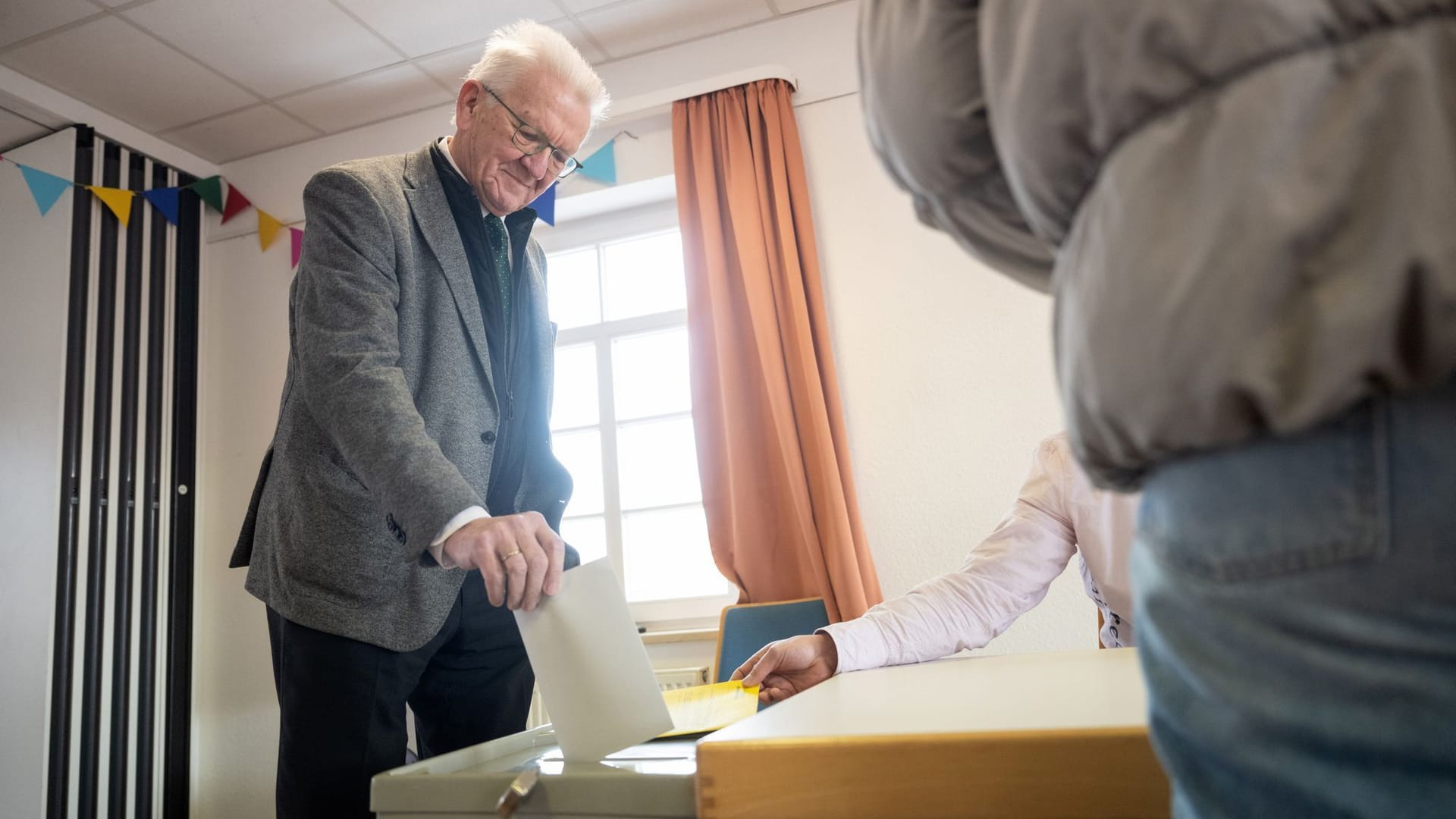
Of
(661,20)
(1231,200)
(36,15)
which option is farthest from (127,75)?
(1231,200)

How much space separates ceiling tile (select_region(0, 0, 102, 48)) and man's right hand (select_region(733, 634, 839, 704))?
9.52 ft

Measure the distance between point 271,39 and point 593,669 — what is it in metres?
2.92

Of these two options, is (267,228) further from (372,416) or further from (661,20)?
(372,416)

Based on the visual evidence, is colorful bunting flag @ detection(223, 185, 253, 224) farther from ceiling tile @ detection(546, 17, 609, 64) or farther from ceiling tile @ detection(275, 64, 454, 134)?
ceiling tile @ detection(546, 17, 609, 64)

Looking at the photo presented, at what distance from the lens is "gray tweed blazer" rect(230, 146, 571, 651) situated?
1103 mm

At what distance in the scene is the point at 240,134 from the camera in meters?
3.57

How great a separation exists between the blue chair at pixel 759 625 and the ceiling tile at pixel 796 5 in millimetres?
1868

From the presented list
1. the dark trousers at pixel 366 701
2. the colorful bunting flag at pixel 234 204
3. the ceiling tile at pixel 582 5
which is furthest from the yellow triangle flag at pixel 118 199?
the dark trousers at pixel 366 701

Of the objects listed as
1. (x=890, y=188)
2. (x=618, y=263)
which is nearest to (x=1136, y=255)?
(x=890, y=188)

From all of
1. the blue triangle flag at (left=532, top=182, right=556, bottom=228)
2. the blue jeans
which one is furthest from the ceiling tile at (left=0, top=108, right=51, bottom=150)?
the blue jeans

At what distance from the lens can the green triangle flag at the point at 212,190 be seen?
3.67 m

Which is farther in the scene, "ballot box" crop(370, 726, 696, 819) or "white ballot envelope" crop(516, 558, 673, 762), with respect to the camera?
"white ballot envelope" crop(516, 558, 673, 762)

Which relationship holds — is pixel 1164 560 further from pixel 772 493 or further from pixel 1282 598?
pixel 772 493

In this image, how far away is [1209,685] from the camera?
348 mm
